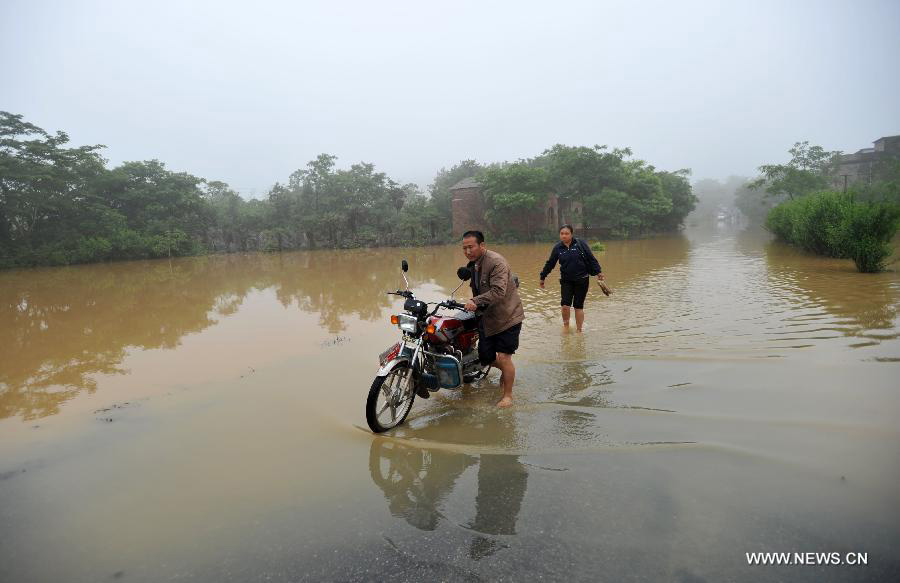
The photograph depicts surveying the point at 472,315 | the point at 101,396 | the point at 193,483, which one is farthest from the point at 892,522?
the point at 101,396

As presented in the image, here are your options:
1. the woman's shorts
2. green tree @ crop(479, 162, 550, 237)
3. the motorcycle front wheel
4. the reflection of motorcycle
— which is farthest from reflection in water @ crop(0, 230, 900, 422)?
green tree @ crop(479, 162, 550, 237)

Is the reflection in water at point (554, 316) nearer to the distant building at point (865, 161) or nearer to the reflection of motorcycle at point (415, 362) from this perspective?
the reflection of motorcycle at point (415, 362)

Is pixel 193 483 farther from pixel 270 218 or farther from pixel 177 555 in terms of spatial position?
pixel 270 218

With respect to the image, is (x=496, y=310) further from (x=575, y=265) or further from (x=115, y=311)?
(x=115, y=311)

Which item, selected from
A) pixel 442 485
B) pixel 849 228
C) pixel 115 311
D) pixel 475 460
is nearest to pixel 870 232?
pixel 849 228

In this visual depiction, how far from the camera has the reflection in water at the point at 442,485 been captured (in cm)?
263

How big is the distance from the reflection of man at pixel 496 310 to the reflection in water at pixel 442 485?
45.7 inches

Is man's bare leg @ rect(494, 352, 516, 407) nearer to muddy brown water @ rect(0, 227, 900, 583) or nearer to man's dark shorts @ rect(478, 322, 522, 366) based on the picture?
man's dark shorts @ rect(478, 322, 522, 366)

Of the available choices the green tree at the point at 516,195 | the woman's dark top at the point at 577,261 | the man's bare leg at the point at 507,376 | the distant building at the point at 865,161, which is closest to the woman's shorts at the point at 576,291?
the woman's dark top at the point at 577,261

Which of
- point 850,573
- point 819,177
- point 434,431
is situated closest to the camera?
point 850,573

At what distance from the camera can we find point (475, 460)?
3396 millimetres

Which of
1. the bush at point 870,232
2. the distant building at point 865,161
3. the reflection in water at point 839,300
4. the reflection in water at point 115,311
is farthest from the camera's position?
the distant building at point 865,161

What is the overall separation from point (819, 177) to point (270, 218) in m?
47.8

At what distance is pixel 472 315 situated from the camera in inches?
187
